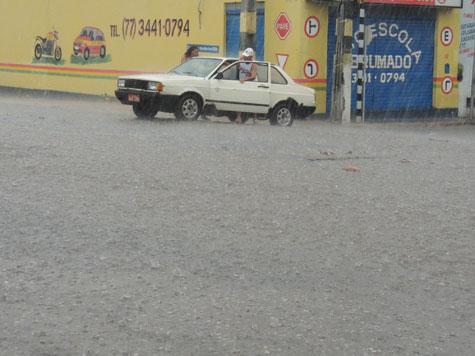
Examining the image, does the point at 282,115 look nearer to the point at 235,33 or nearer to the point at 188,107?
the point at 188,107

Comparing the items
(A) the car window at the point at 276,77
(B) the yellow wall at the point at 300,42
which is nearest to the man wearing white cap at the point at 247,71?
(A) the car window at the point at 276,77

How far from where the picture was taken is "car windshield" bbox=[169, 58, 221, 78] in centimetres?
1856

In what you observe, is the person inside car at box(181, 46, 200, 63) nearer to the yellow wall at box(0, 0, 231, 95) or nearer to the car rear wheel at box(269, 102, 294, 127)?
the car rear wheel at box(269, 102, 294, 127)

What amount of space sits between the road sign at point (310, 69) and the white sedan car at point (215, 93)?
4021mm

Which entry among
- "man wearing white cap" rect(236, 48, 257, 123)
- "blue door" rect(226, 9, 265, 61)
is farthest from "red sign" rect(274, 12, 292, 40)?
"man wearing white cap" rect(236, 48, 257, 123)

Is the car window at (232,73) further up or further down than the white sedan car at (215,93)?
further up

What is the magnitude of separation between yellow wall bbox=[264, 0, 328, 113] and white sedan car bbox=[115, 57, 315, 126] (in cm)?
400

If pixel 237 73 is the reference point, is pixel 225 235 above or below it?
below

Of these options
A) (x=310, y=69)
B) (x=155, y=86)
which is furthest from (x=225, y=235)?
(x=310, y=69)

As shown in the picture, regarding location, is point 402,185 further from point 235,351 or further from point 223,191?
point 235,351

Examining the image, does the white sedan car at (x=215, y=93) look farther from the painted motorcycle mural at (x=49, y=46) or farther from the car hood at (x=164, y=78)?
the painted motorcycle mural at (x=49, y=46)

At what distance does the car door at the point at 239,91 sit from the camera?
1847 cm

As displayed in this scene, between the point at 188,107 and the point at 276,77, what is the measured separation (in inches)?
91.9

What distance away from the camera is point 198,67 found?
61.7ft
